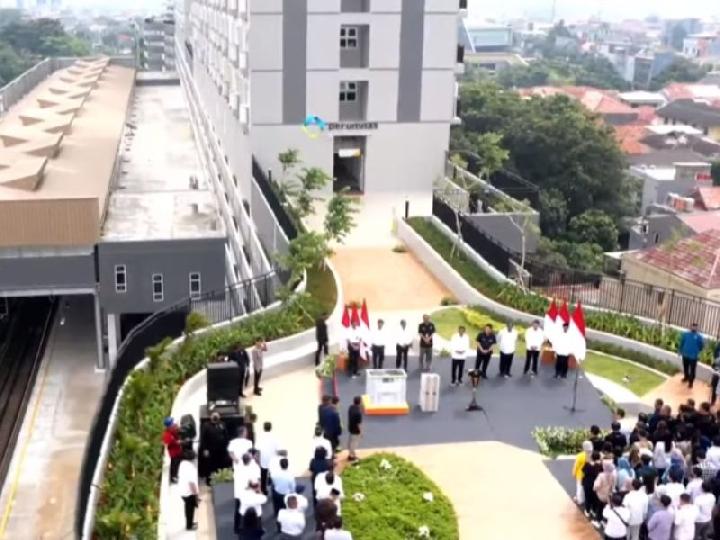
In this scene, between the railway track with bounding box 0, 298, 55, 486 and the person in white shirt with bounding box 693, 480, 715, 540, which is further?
the railway track with bounding box 0, 298, 55, 486

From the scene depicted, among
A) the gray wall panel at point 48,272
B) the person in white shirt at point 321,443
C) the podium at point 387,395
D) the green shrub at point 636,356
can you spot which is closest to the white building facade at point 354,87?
the gray wall panel at point 48,272

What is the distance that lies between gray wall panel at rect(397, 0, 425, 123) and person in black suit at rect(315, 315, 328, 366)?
19.1m

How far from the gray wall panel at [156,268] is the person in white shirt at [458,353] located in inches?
636

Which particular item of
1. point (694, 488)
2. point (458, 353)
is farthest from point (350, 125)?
point (694, 488)

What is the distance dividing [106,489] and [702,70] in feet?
649

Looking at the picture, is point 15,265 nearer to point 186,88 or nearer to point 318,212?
point 318,212

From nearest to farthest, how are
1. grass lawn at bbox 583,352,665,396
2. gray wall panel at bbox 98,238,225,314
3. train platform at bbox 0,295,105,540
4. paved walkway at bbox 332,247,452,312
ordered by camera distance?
grass lawn at bbox 583,352,665,396, paved walkway at bbox 332,247,452,312, train platform at bbox 0,295,105,540, gray wall panel at bbox 98,238,225,314

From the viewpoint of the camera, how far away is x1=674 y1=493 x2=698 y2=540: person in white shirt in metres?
13.7

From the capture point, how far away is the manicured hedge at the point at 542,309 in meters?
23.4

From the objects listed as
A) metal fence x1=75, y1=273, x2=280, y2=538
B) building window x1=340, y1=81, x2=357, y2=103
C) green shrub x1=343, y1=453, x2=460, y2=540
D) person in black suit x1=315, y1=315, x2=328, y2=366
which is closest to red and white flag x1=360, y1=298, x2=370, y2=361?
person in black suit x1=315, y1=315, x2=328, y2=366

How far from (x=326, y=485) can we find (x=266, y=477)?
182 cm

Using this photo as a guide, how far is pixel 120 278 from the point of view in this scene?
35.0 meters

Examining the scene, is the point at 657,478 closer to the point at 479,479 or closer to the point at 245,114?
the point at 479,479

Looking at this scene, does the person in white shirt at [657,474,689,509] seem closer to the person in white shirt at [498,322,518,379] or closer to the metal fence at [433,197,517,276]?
the person in white shirt at [498,322,518,379]
